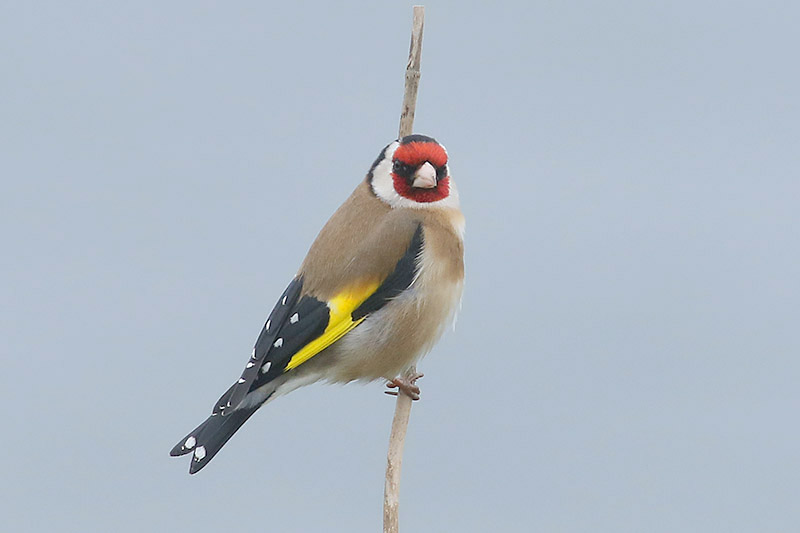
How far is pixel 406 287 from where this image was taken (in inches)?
147

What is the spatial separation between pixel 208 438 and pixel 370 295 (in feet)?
2.17

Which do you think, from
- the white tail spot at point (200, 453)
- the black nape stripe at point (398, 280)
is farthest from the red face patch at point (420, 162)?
the white tail spot at point (200, 453)

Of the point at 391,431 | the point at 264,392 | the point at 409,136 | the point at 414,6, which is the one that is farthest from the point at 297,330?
the point at 414,6

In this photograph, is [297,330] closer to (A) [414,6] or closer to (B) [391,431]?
(B) [391,431]

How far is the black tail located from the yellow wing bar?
23cm

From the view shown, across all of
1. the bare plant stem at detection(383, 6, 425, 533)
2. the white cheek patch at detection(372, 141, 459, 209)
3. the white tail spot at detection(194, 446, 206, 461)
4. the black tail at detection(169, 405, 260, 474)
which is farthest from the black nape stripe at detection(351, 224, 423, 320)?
the white tail spot at detection(194, 446, 206, 461)

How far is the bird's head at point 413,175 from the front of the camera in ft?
12.1

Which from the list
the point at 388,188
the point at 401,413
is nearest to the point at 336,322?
the point at 401,413

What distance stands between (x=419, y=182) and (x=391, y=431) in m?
0.81

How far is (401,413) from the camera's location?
3.63m

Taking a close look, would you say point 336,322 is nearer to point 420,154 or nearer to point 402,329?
point 402,329

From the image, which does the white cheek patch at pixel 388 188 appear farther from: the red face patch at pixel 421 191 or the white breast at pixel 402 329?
the white breast at pixel 402 329

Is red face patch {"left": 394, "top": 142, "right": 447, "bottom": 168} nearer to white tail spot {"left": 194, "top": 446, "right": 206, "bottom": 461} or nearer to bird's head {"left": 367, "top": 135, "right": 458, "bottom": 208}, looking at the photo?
bird's head {"left": 367, "top": 135, "right": 458, "bottom": 208}

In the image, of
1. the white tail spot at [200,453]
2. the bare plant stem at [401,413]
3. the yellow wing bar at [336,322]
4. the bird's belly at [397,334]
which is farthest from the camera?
the bird's belly at [397,334]
